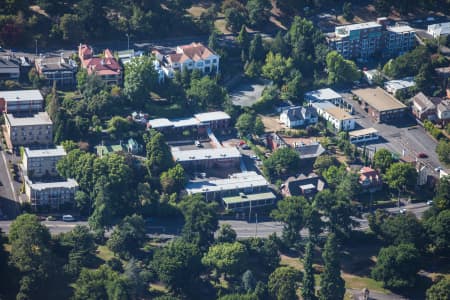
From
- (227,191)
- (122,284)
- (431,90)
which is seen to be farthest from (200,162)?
(431,90)

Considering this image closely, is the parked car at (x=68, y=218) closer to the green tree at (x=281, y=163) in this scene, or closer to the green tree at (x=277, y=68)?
the green tree at (x=281, y=163)

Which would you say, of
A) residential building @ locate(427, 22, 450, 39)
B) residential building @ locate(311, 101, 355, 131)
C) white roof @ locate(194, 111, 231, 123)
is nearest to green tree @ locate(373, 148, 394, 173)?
residential building @ locate(311, 101, 355, 131)

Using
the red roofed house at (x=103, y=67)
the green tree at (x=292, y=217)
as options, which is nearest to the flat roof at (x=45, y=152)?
the red roofed house at (x=103, y=67)

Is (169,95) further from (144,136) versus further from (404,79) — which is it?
(404,79)

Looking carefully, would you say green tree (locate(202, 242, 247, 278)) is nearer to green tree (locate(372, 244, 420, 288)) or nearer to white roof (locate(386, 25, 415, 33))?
green tree (locate(372, 244, 420, 288))

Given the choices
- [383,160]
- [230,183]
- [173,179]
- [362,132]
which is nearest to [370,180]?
[383,160]

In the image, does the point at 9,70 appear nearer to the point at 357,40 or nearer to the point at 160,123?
the point at 160,123
